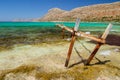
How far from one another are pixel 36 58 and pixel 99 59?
16.6 feet

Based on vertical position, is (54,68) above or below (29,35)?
above

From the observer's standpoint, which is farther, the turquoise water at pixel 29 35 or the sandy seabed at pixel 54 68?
the turquoise water at pixel 29 35

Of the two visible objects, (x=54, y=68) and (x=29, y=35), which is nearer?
(x=54, y=68)

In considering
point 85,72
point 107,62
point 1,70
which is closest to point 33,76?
point 1,70

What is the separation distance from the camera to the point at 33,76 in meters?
9.37

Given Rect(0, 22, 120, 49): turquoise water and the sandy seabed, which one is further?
Rect(0, 22, 120, 49): turquoise water

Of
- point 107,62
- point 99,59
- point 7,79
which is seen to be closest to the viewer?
point 7,79

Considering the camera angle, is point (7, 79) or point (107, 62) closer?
point (7, 79)

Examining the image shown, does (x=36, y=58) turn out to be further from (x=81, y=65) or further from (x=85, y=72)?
Result: (x=85, y=72)

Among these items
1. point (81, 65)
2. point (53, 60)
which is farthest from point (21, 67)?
point (81, 65)

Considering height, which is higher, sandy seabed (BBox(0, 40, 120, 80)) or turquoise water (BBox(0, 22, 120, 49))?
sandy seabed (BBox(0, 40, 120, 80))

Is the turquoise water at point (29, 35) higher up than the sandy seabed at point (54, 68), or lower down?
lower down

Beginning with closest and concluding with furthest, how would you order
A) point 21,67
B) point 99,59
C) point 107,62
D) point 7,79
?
point 7,79
point 21,67
point 107,62
point 99,59

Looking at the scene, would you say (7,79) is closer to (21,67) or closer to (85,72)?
(21,67)
